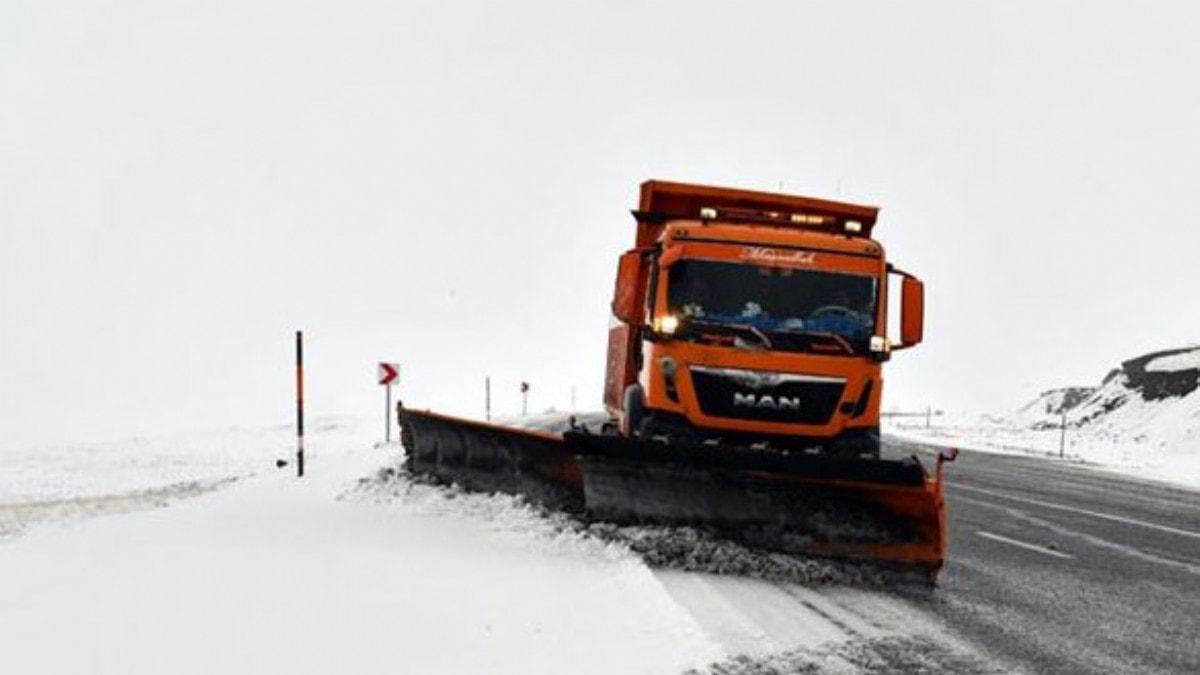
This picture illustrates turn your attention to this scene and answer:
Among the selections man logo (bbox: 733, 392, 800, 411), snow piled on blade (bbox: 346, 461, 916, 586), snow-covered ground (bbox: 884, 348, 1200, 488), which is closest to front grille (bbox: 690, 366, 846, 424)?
man logo (bbox: 733, 392, 800, 411)

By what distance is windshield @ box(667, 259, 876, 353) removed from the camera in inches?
327

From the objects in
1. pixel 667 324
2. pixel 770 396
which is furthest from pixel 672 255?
pixel 770 396

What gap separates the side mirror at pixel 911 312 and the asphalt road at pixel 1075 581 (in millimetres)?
1971

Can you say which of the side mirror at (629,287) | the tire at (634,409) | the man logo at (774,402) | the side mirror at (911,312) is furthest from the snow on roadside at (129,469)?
the side mirror at (911,312)

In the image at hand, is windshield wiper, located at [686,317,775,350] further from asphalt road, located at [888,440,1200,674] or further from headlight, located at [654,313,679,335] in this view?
asphalt road, located at [888,440,1200,674]

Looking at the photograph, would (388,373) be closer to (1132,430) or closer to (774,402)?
(774,402)

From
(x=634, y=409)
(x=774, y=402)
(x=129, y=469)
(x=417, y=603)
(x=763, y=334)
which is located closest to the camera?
(x=417, y=603)

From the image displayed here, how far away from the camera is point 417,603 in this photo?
5.56 m

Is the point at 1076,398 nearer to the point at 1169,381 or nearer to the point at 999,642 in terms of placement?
the point at 1169,381

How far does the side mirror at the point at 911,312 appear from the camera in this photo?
8.55 metres

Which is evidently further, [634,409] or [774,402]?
[634,409]

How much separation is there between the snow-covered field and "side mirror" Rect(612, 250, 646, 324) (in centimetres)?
221

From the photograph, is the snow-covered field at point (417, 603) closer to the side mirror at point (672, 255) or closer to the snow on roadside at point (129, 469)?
the side mirror at point (672, 255)

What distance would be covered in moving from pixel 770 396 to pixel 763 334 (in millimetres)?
571
